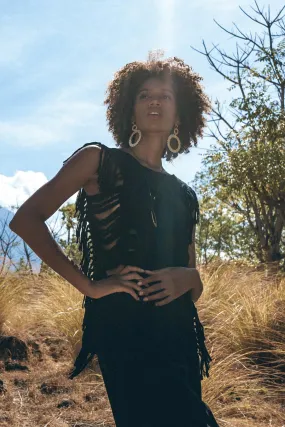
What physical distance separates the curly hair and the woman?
0.19ft

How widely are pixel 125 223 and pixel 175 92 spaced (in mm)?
749

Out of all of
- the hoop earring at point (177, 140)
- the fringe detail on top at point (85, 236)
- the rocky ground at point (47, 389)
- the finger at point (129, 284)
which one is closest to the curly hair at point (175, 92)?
the hoop earring at point (177, 140)

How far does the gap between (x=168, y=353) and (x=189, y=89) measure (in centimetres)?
123

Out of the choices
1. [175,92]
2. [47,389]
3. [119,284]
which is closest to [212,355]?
[47,389]

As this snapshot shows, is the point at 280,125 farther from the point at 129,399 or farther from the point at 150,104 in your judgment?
the point at 129,399

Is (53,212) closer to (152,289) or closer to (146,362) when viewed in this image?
(152,289)

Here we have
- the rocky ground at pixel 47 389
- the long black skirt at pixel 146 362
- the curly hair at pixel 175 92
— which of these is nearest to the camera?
the long black skirt at pixel 146 362

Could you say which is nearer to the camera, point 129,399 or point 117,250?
point 129,399

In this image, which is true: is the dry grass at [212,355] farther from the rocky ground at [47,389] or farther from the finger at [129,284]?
the finger at [129,284]

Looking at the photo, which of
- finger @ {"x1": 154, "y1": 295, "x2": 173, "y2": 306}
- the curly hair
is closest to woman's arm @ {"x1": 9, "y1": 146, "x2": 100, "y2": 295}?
finger @ {"x1": 154, "y1": 295, "x2": 173, "y2": 306}

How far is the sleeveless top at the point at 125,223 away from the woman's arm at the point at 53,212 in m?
0.07

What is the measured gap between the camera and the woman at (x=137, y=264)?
192 centimetres

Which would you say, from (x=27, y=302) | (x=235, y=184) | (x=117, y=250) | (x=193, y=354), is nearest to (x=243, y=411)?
(x=193, y=354)

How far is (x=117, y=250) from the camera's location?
2072 mm
